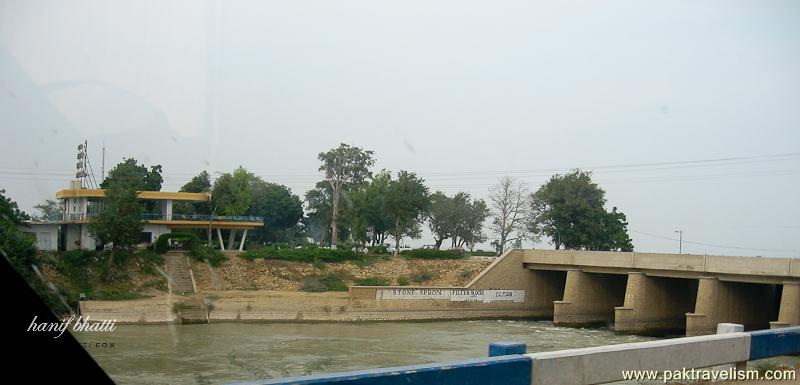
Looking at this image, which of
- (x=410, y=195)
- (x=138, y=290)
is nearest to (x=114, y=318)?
(x=138, y=290)

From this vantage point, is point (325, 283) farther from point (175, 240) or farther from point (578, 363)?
point (578, 363)

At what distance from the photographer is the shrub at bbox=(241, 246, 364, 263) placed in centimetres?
5112

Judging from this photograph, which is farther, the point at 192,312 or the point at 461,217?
the point at 461,217

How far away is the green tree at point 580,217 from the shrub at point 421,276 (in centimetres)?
1560

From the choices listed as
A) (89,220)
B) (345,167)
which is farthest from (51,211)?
(345,167)

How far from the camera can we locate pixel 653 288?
144 feet

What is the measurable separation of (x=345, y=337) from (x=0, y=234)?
1541cm

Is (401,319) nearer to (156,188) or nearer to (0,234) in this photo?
(0,234)

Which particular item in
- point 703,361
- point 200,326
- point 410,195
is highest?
point 410,195

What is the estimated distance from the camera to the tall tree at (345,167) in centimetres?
7575

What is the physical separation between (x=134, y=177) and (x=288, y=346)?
91.1 ft

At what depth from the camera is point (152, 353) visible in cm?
2753

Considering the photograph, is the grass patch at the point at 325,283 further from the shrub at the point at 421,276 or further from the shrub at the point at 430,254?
the shrub at the point at 430,254

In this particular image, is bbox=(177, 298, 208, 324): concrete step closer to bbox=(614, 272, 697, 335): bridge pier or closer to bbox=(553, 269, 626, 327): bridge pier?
bbox=(553, 269, 626, 327): bridge pier
